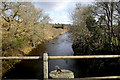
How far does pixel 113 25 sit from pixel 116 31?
1.30 m

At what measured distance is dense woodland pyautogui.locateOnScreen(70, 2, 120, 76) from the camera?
1029cm

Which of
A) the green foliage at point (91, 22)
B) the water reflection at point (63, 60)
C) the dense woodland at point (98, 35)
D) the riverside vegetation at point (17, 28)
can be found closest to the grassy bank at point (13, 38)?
the riverside vegetation at point (17, 28)

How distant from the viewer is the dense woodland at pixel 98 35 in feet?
33.8

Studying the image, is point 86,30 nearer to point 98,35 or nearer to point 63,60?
point 98,35

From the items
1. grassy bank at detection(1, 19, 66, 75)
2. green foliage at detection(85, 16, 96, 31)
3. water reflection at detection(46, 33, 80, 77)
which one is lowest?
water reflection at detection(46, 33, 80, 77)

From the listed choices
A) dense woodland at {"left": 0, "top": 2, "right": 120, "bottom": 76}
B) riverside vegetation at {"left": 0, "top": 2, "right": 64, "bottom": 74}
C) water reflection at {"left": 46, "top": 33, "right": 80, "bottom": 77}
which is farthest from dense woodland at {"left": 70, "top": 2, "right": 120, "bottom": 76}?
riverside vegetation at {"left": 0, "top": 2, "right": 64, "bottom": 74}

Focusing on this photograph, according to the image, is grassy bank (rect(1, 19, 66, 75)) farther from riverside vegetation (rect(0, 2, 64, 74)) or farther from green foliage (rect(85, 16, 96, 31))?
green foliage (rect(85, 16, 96, 31))

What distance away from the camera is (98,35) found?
45.4 ft

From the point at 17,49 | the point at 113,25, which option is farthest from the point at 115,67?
the point at 17,49

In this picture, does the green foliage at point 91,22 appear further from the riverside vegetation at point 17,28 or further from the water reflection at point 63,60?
the riverside vegetation at point 17,28

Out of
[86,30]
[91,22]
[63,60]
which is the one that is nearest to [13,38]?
[63,60]

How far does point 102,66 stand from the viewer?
10.4 metres

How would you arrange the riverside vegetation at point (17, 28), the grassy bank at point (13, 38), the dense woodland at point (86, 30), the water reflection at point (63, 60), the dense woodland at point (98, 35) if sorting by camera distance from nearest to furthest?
the dense woodland at point (98, 35) → the dense woodland at point (86, 30) → the water reflection at point (63, 60) → the grassy bank at point (13, 38) → the riverside vegetation at point (17, 28)

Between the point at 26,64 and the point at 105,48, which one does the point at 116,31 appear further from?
the point at 26,64
